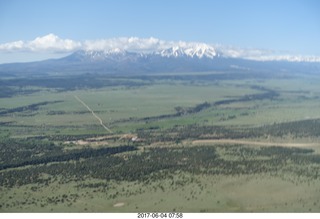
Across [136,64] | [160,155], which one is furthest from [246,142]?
[136,64]

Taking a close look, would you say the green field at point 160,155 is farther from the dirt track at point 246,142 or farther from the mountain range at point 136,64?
the mountain range at point 136,64

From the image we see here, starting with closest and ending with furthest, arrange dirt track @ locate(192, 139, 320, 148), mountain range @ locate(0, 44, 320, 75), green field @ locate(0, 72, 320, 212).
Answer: green field @ locate(0, 72, 320, 212)
dirt track @ locate(192, 139, 320, 148)
mountain range @ locate(0, 44, 320, 75)

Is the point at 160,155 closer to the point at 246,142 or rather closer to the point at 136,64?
the point at 246,142

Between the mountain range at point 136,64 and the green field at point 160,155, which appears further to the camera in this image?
the mountain range at point 136,64

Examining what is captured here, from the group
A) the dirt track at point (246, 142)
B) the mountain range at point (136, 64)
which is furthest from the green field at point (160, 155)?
the mountain range at point (136, 64)

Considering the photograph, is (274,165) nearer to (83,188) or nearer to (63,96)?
(83,188)

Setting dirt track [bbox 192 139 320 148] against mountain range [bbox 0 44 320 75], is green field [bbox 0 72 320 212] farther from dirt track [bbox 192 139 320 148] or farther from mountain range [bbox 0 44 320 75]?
mountain range [bbox 0 44 320 75]

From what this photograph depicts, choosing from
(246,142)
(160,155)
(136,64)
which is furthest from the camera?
(136,64)

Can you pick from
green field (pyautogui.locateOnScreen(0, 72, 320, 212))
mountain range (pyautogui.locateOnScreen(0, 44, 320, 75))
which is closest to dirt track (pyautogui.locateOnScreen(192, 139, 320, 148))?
green field (pyautogui.locateOnScreen(0, 72, 320, 212))
